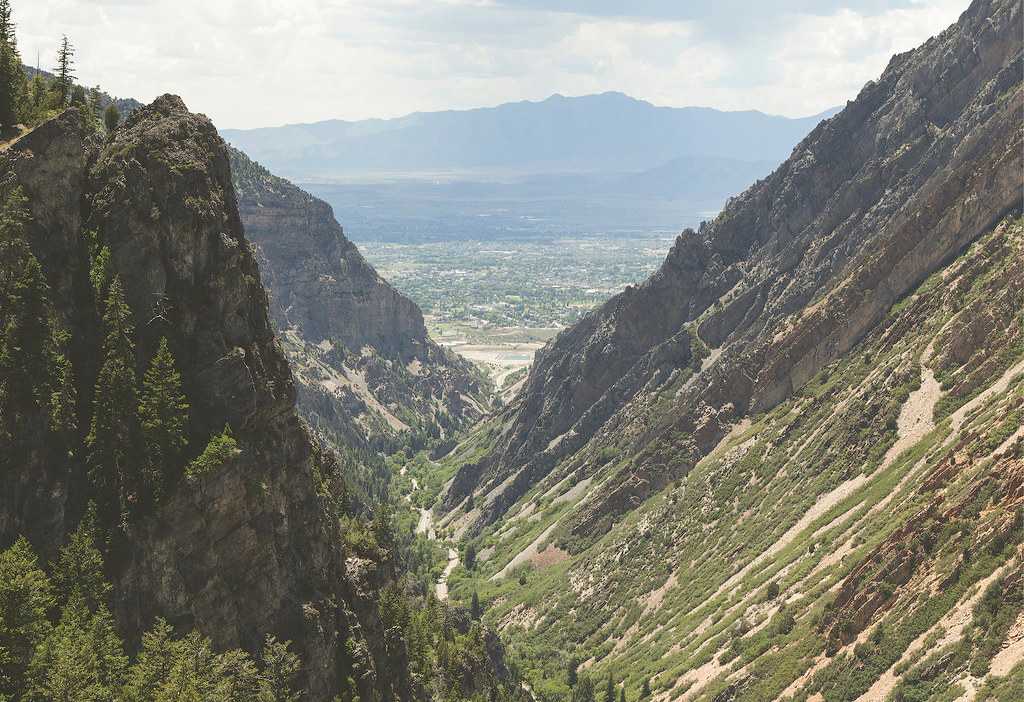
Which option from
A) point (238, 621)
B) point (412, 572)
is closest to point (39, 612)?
point (238, 621)

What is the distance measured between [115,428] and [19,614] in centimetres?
1291

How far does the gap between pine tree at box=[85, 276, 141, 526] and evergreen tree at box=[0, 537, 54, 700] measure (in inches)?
247

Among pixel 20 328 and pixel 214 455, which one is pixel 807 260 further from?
pixel 20 328

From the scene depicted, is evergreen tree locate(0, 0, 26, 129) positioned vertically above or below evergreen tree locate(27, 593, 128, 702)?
above

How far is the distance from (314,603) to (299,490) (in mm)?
8333

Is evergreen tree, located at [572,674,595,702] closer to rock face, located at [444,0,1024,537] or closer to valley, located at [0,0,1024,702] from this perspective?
valley, located at [0,0,1024,702]

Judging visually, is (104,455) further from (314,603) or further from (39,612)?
(314,603)

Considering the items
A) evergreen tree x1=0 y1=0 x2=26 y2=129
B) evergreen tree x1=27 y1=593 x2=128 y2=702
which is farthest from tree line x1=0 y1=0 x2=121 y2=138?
evergreen tree x1=27 y1=593 x2=128 y2=702

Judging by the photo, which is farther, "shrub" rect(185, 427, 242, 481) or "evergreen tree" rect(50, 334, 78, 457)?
"shrub" rect(185, 427, 242, 481)

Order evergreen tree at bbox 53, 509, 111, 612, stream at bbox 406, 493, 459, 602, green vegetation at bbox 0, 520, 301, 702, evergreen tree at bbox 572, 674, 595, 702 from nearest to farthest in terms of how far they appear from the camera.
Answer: green vegetation at bbox 0, 520, 301, 702 < evergreen tree at bbox 53, 509, 111, 612 < evergreen tree at bbox 572, 674, 595, 702 < stream at bbox 406, 493, 459, 602

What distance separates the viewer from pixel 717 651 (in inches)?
3423

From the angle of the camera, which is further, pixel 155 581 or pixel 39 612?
pixel 155 581

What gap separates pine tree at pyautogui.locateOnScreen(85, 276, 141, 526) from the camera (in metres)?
57.3

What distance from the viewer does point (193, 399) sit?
62844mm
